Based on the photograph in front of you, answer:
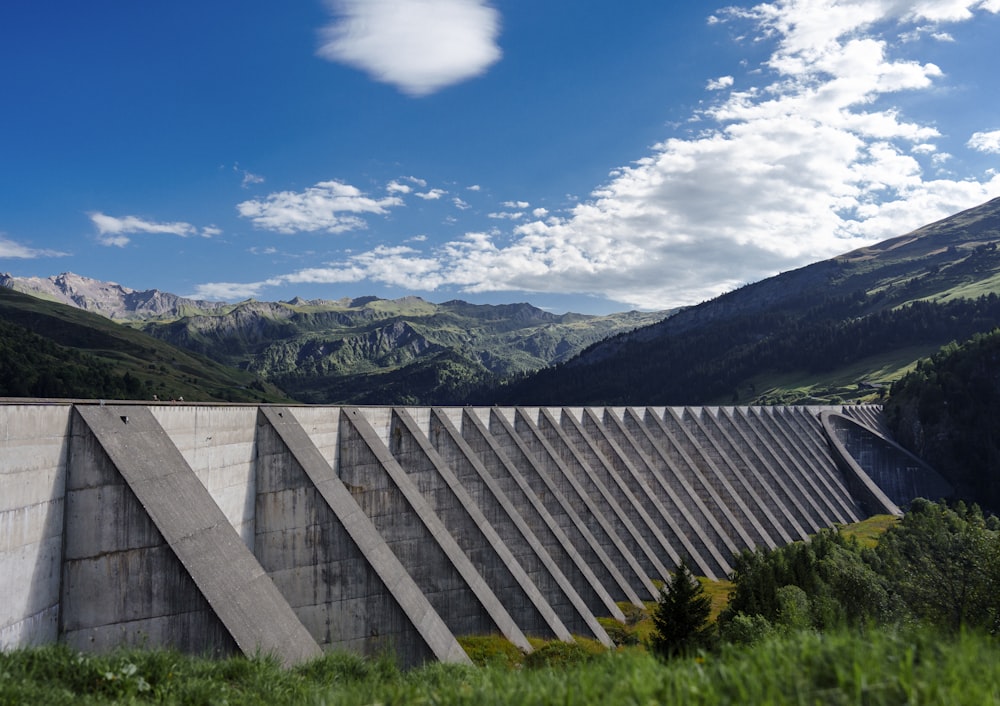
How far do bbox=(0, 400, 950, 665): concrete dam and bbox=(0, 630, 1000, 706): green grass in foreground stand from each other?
325cm

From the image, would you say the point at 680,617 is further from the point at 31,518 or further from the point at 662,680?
the point at 31,518

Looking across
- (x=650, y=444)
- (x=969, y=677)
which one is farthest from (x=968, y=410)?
(x=969, y=677)

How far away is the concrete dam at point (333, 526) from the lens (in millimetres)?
12867

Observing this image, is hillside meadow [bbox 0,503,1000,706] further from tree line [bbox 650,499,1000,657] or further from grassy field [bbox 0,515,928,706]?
tree line [bbox 650,499,1000,657]

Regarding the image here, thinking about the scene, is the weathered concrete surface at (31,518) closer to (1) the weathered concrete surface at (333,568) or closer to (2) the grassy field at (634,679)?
(2) the grassy field at (634,679)

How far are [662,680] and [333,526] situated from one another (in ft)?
49.7

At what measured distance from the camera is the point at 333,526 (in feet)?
65.0

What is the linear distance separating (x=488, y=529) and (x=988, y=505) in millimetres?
103256

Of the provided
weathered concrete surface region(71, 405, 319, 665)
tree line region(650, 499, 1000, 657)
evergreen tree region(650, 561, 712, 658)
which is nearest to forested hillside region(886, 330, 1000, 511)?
tree line region(650, 499, 1000, 657)

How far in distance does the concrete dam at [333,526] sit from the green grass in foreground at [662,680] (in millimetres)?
3253

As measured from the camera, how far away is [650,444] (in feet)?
192

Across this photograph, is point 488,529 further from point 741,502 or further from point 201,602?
point 741,502

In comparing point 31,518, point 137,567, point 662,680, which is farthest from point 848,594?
point 31,518

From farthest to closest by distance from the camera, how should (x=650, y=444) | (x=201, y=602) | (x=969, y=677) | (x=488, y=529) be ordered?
1. (x=650, y=444)
2. (x=488, y=529)
3. (x=201, y=602)
4. (x=969, y=677)
